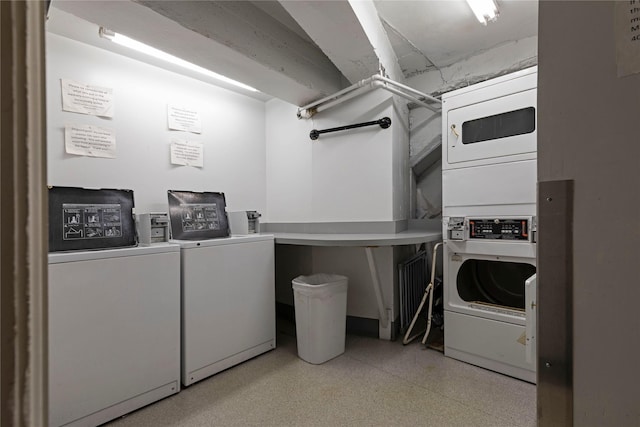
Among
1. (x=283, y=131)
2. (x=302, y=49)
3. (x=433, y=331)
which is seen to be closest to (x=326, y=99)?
(x=302, y=49)

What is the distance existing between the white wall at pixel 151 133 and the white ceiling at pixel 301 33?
8.3 inches

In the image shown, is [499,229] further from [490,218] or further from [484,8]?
[484,8]

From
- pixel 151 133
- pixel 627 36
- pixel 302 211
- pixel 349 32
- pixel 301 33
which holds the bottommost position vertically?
pixel 302 211

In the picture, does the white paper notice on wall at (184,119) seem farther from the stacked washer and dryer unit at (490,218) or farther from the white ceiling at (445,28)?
the stacked washer and dryer unit at (490,218)

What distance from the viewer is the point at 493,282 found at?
2277 millimetres

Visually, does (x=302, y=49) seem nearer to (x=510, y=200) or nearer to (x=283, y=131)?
(x=283, y=131)

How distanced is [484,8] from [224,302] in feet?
8.57

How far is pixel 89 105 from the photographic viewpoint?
197cm

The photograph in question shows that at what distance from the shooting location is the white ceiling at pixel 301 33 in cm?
163

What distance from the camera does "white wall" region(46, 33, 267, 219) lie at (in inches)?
74.1

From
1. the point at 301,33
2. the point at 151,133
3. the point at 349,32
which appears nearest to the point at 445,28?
the point at 349,32

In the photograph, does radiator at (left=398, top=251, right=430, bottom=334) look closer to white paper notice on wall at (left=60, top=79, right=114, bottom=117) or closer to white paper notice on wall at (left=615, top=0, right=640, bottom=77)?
white paper notice on wall at (left=615, top=0, right=640, bottom=77)

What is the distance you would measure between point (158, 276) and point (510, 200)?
225cm

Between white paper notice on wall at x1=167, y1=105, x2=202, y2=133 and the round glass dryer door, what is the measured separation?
8.02 ft
